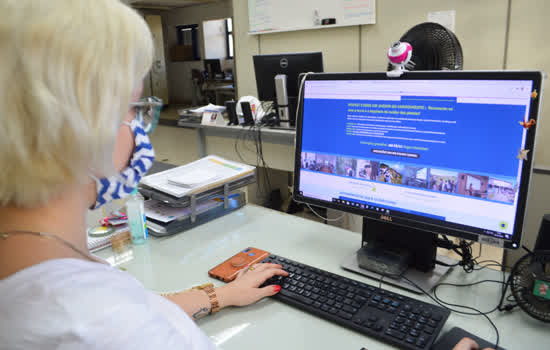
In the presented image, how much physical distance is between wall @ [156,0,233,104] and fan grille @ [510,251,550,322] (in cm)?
784

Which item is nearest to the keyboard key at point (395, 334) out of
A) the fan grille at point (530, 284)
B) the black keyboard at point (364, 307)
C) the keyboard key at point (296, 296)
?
the black keyboard at point (364, 307)

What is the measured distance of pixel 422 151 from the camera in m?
0.89

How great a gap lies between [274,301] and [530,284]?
539 millimetres

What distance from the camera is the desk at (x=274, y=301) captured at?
0.75 m

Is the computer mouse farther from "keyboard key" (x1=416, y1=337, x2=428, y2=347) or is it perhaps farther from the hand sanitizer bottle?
the hand sanitizer bottle

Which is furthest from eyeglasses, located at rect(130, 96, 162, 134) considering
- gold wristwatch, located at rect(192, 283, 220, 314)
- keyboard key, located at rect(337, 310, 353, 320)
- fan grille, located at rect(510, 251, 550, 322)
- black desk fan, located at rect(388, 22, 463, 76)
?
black desk fan, located at rect(388, 22, 463, 76)

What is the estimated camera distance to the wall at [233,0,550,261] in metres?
2.38

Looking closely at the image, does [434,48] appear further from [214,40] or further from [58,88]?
[214,40]

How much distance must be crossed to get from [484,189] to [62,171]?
2.61ft

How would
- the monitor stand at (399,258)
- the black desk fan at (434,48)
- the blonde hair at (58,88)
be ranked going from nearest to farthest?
1. the blonde hair at (58,88)
2. the monitor stand at (399,258)
3. the black desk fan at (434,48)

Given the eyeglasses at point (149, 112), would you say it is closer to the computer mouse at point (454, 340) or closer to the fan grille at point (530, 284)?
the computer mouse at point (454, 340)

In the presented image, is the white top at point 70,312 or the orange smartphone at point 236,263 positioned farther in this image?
the orange smartphone at point 236,263

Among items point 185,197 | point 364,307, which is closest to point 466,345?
point 364,307

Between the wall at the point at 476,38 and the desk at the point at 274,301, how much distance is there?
3.67ft
